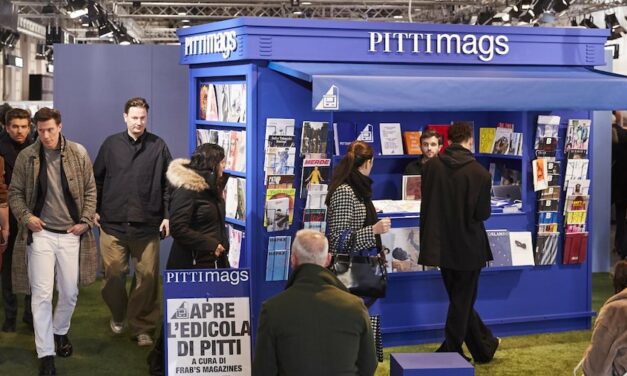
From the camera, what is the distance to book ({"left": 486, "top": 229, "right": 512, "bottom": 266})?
25.0 ft

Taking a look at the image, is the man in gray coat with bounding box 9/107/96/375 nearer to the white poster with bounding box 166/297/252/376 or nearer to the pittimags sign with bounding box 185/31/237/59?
the white poster with bounding box 166/297/252/376

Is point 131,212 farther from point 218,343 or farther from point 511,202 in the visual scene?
point 511,202

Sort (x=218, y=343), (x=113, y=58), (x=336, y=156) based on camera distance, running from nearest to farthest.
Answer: (x=218, y=343), (x=336, y=156), (x=113, y=58)

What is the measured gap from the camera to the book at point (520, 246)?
770 centimetres

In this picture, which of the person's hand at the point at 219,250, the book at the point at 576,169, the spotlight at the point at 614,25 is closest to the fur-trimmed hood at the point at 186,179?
the person's hand at the point at 219,250

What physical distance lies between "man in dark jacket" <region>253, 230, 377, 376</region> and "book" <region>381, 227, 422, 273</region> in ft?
11.1

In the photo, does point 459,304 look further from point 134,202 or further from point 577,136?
point 134,202

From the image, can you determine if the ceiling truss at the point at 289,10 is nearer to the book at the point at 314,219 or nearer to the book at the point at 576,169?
the book at the point at 576,169

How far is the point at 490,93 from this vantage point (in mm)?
7000

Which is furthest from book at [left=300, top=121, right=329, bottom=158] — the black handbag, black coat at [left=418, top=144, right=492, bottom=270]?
the black handbag

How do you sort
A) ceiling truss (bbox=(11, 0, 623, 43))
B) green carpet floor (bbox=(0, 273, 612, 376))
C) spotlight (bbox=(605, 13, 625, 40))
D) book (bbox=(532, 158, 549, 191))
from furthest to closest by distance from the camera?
ceiling truss (bbox=(11, 0, 623, 43)), spotlight (bbox=(605, 13, 625, 40)), book (bbox=(532, 158, 549, 191)), green carpet floor (bbox=(0, 273, 612, 376))

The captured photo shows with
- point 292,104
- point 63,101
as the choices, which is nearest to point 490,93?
point 292,104

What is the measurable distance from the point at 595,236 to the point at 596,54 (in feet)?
9.95

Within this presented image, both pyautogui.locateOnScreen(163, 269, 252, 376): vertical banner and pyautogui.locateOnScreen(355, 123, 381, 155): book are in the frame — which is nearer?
pyautogui.locateOnScreen(163, 269, 252, 376): vertical banner
